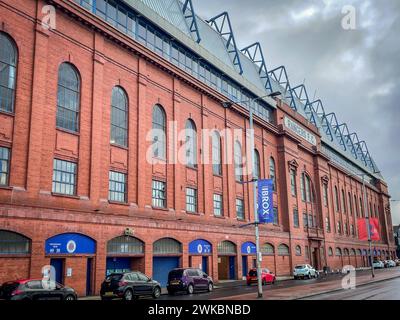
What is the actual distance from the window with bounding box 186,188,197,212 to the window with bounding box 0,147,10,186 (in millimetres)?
17554

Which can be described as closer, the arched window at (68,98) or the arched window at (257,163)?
the arched window at (68,98)

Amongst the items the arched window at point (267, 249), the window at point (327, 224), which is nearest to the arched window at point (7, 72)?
the arched window at point (267, 249)

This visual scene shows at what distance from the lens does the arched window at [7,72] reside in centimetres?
2367

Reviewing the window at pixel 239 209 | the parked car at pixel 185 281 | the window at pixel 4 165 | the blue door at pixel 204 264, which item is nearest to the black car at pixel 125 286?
the parked car at pixel 185 281

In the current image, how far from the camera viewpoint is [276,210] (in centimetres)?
5462

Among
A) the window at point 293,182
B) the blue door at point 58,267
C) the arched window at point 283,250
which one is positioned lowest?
the blue door at point 58,267

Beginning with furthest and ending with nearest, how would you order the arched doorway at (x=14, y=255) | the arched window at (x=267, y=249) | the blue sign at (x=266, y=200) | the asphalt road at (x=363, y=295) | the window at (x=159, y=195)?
1. the arched window at (x=267, y=249)
2. the window at (x=159, y=195)
3. the blue sign at (x=266, y=200)
4. the arched doorway at (x=14, y=255)
5. the asphalt road at (x=363, y=295)

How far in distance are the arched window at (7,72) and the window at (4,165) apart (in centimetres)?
239

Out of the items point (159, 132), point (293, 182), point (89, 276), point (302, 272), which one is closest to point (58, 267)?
point (89, 276)

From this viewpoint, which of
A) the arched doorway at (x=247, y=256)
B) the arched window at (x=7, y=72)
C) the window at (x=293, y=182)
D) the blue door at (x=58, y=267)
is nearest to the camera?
the arched window at (x=7, y=72)

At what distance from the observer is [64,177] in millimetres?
26438

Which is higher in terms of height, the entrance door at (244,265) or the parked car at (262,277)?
the entrance door at (244,265)

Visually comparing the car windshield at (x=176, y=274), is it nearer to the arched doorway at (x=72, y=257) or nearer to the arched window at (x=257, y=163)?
the arched doorway at (x=72, y=257)

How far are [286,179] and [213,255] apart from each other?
20.9 meters
